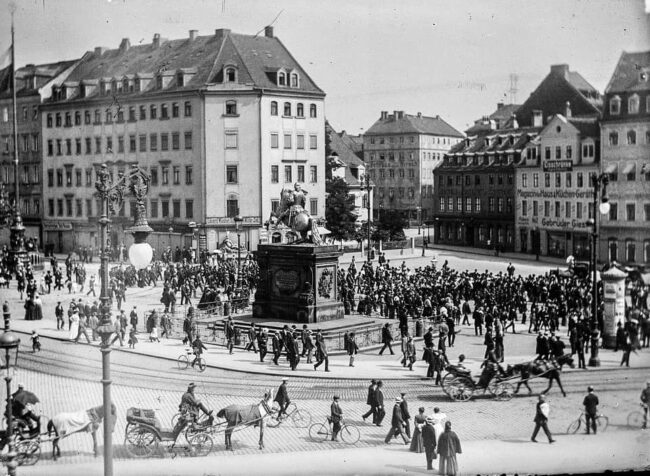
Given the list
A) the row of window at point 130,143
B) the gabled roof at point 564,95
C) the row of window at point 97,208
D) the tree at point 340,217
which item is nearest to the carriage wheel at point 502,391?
the gabled roof at point 564,95

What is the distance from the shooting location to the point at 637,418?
20922 millimetres

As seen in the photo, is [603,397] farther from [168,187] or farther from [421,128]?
[421,128]

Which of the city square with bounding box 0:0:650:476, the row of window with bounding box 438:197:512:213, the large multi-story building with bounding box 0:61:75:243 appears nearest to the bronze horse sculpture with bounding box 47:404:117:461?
the city square with bounding box 0:0:650:476

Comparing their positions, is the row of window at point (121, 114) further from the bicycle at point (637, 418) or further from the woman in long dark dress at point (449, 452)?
the woman in long dark dress at point (449, 452)

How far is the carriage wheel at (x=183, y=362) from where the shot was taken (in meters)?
27.6

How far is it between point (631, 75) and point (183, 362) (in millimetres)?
18827

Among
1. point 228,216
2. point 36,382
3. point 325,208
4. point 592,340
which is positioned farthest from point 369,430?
point 325,208

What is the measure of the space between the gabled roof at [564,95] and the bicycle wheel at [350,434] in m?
17.3

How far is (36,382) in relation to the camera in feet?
82.9

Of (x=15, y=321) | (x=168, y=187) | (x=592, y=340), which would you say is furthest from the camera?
(x=168, y=187)

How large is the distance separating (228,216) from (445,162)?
2035 cm

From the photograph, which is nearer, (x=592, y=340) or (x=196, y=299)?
(x=592, y=340)

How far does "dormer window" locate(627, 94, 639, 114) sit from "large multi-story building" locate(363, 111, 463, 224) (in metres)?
41.8

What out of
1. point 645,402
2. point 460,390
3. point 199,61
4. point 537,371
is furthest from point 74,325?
point 199,61
